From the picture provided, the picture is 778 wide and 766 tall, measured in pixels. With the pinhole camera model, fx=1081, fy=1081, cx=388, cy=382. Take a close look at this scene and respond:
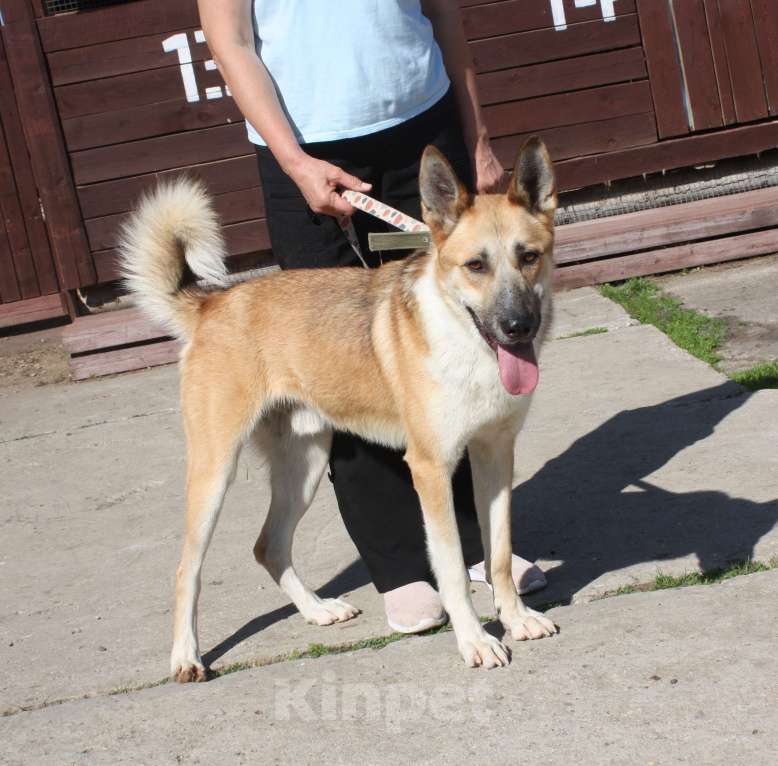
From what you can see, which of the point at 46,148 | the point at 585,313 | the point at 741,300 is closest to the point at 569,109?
the point at 585,313

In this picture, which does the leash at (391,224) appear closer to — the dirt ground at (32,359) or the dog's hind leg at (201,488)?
the dog's hind leg at (201,488)

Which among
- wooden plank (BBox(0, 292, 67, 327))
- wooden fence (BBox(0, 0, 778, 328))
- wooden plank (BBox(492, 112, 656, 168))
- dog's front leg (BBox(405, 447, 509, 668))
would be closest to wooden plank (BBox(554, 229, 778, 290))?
wooden fence (BBox(0, 0, 778, 328))

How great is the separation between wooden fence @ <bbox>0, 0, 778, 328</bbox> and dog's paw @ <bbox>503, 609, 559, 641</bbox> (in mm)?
4958

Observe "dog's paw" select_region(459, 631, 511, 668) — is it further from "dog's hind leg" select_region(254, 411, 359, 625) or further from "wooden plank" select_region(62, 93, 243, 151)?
"wooden plank" select_region(62, 93, 243, 151)

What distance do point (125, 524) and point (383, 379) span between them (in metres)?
1.77

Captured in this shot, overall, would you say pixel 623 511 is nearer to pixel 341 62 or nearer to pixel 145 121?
pixel 341 62

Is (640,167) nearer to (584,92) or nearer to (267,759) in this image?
(584,92)

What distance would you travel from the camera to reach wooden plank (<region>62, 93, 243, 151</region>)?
24.8 ft

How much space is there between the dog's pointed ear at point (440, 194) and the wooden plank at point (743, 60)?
5.33 m

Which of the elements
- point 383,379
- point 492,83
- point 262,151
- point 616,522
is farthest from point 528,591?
point 492,83

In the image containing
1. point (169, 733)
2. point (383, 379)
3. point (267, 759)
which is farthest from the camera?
point (383, 379)

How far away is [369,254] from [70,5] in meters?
4.67

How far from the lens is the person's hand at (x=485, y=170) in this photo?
3727 mm

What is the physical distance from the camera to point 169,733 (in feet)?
9.76
